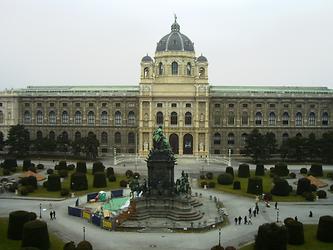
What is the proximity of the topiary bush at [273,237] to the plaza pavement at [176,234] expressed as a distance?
14.3 ft

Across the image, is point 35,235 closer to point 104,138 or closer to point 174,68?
point 104,138

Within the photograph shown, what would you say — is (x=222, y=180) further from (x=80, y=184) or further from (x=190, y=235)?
(x=190, y=235)

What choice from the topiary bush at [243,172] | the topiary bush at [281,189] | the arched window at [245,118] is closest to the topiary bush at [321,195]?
the topiary bush at [281,189]

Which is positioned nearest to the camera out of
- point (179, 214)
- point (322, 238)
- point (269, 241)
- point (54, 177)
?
point (269, 241)

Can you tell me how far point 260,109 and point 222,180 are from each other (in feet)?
143

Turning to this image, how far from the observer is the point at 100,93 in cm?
11525

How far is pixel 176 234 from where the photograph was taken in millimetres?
45062

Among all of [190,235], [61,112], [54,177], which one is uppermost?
[61,112]

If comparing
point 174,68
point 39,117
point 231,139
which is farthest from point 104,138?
point 231,139

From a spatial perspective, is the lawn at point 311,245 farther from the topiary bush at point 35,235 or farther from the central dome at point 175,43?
the central dome at point 175,43

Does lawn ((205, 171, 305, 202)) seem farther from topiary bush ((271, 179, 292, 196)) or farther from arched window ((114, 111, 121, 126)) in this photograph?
arched window ((114, 111, 121, 126))

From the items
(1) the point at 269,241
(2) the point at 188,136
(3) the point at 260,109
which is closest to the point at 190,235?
(1) the point at 269,241

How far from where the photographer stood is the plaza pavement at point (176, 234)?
4181cm

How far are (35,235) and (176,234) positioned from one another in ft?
43.6
